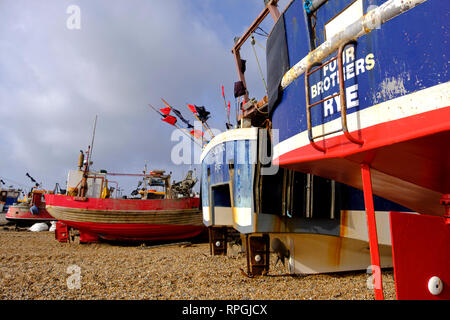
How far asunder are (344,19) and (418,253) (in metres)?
2.33

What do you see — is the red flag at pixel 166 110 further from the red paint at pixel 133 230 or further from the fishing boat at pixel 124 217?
the red paint at pixel 133 230

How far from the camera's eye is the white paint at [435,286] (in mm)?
2379

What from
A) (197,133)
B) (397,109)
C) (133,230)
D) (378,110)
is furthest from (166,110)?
(397,109)

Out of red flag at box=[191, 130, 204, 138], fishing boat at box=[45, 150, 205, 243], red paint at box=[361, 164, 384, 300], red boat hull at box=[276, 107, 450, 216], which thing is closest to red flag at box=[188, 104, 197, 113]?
red flag at box=[191, 130, 204, 138]

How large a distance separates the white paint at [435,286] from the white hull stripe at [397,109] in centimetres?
148

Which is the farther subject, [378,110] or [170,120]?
[170,120]

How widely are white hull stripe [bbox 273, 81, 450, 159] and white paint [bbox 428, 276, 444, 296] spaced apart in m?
1.48

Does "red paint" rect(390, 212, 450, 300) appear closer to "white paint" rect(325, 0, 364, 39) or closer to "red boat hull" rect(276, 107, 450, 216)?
"red boat hull" rect(276, 107, 450, 216)

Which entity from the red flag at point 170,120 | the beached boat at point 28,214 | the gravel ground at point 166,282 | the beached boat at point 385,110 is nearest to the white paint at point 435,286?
the beached boat at point 385,110

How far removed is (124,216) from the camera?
11453 millimetres

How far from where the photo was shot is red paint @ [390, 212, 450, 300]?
7.50ft

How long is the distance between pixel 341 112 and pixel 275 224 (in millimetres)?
3631

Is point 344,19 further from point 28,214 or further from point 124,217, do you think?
point 28,214
